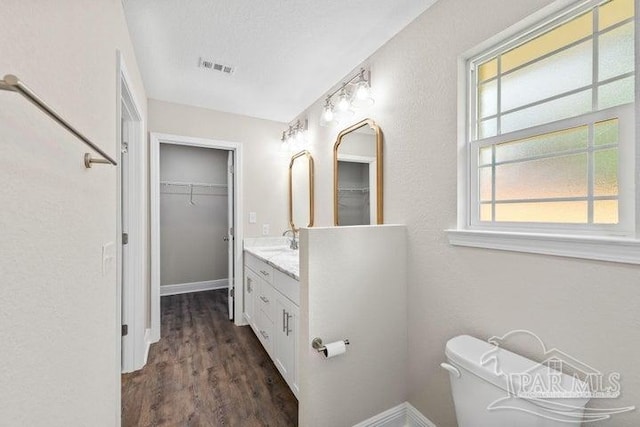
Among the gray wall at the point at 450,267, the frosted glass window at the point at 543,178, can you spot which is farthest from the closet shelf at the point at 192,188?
the frosted glass window at the point at 543,178

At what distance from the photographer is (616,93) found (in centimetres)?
94

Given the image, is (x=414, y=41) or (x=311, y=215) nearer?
(x=414, y=41)

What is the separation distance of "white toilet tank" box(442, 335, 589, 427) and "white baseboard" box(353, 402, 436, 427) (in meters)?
0.54

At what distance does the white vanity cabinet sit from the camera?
172 centimetres

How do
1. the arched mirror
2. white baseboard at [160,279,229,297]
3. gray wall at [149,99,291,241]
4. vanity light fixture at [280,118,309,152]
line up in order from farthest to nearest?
white baseboard at [160,279,229,297]
vanity light fixture at [280,118,309,152]
gray wall at [149,99,291,241]
the arched mirror

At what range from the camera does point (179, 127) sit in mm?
2756

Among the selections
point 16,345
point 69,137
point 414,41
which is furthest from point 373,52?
point 16,345

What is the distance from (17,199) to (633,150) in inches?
67.6

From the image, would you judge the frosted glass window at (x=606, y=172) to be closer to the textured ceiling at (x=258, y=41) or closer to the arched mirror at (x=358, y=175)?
the arched mirror at (x=358, y=175)

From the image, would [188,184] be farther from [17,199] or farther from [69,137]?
[17,199]

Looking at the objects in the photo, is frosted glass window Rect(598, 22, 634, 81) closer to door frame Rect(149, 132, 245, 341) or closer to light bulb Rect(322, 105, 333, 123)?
light bulb Rect(322, 105, 333, 123)

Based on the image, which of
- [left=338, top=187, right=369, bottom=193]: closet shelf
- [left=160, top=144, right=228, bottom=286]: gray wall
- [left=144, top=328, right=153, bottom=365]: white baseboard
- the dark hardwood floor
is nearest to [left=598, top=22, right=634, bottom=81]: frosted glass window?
[left=338, top=187, right=369, bottom=193]: closet shelf

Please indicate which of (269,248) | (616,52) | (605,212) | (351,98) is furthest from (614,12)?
(269,248)

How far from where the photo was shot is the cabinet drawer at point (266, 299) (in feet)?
6.87
